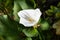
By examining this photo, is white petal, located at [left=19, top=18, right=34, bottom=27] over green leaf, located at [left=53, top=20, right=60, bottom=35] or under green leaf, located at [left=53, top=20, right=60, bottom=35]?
over

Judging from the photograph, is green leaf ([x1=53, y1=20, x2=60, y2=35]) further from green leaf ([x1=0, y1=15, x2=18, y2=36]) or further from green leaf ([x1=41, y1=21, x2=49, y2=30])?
green leaf ([x1=0, y1=15, x2=18, y2=36])

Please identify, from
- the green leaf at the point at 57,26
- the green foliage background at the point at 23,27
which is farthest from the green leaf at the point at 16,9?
the green leaf at the point at 57,26

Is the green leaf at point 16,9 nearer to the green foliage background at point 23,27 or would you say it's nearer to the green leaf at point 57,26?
the green foliage background at point 23,27

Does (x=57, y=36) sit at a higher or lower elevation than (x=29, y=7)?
lower

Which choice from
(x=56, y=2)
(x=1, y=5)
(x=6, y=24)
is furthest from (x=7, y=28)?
(x=56, y=2)

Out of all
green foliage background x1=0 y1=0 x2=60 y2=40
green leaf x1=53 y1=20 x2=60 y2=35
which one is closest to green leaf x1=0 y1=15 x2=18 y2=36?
green foliage background x1=0 y1=0 x2=60 y2=40

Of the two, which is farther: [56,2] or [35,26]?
[56,2]

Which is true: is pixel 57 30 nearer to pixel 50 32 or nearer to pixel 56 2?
pixel 50 32
